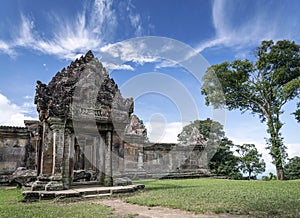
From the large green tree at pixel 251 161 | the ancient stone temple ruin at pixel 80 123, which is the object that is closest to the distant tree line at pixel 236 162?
the large green tree at pixel 251 161

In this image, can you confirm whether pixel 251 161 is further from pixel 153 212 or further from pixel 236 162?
pixel 153 212

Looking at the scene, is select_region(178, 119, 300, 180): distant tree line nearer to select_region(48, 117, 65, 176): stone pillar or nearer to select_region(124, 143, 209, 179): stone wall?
select_region(124, 143, 209, 179): stone wall

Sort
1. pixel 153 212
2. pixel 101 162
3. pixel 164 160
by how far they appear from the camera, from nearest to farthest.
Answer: pixel 153 212
pixel 101 162
pixel 164 160

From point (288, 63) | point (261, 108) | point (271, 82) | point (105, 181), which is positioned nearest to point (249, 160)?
point (261, 108)

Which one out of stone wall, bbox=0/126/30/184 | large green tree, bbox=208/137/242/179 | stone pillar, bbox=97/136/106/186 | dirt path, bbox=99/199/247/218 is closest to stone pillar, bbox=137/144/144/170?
large green tree, bbox=208/137/242/179

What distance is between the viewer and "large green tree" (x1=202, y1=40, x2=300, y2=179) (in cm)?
1955

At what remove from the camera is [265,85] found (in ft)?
66.9

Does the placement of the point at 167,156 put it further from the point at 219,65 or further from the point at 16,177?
the point at 16,177

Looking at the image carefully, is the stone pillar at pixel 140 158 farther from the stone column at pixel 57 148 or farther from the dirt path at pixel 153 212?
the dirt path at pixel 153 212

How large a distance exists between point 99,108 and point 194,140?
13086 mm

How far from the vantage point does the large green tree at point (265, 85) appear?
1955cm

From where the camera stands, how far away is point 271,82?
2073cm

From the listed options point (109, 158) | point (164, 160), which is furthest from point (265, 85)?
point (109, 158)

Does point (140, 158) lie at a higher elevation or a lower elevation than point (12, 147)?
lower
